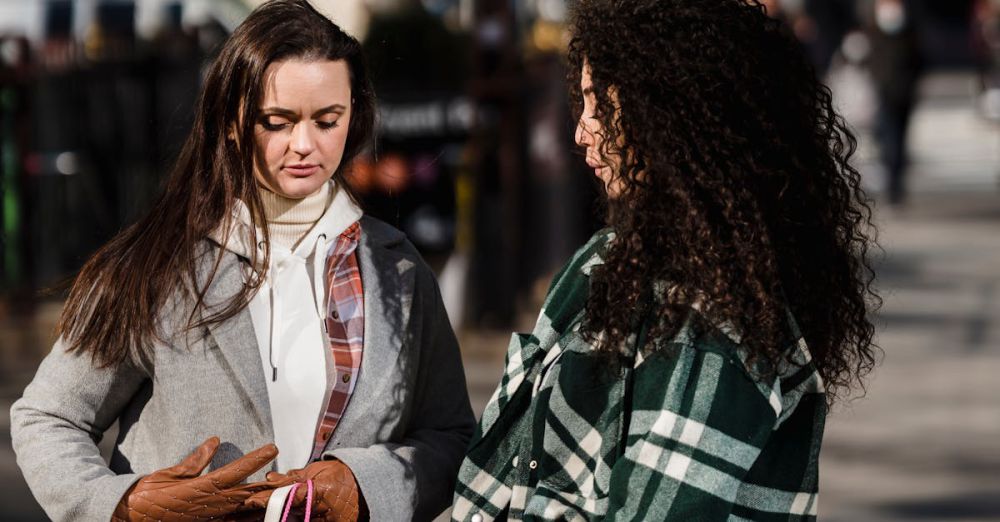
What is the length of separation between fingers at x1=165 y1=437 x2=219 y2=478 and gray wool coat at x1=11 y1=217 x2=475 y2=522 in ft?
0.32

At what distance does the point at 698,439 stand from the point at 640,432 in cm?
9

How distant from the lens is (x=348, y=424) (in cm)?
278

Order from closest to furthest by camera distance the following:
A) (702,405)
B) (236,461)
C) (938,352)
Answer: (702,405)
(236,461)
(938,352)

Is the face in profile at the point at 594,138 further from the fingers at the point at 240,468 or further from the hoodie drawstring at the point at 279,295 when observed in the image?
the fingers at the point at 240,468

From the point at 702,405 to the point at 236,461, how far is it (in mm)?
780

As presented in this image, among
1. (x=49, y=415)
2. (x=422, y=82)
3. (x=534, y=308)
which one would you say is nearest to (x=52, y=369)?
(x=49, y=415)

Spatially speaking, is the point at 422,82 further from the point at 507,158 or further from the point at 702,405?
the point at 702,405

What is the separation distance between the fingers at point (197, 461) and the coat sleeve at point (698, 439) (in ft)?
2.34

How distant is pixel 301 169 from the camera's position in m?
2.79

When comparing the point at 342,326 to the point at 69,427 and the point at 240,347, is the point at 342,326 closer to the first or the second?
the point at 240,347

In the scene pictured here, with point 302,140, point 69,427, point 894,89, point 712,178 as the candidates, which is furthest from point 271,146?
point 894,89

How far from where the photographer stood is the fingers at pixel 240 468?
2.57 meters

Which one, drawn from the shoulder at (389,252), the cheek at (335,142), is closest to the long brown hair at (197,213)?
the cheek at (335,142)

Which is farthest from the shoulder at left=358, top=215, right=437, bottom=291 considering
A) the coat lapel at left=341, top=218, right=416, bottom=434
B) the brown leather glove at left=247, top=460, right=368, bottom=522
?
the brown leather glove at left=247, top=460, right=368, bottom=522
